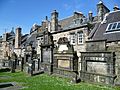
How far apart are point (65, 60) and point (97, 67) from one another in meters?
5.77

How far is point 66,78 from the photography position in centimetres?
2080

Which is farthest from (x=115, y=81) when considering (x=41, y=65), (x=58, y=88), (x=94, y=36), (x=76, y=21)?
(x=76, y=21)

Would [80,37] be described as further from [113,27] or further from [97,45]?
[113,27]

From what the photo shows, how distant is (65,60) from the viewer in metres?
22.6

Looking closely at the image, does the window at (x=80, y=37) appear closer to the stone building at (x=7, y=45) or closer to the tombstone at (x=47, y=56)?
the tombstone at (x=47, y=56)

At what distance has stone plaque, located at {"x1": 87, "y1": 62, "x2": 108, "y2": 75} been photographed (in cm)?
1717

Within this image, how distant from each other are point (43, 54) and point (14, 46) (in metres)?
21.0

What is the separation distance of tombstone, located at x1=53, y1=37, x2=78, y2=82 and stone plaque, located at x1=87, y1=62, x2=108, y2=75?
2306 millimetres

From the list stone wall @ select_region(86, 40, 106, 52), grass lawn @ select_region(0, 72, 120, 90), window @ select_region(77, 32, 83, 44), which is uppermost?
window @ select_region(77, 32, 83, 44)

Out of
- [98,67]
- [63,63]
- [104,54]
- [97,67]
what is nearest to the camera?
[104,54]

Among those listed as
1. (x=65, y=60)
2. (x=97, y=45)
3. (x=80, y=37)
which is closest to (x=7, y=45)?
(x=80, y=37)

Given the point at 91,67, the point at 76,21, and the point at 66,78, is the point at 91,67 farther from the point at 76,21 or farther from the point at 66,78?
the point at 76,21

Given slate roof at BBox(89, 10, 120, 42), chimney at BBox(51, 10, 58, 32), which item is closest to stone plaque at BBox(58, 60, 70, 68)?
slate roof at BBox(89, 10, 120, 42)

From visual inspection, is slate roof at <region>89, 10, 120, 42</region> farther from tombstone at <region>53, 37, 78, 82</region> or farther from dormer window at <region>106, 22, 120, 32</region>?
tombstone at <region>53, 37, 78, 82</region>
